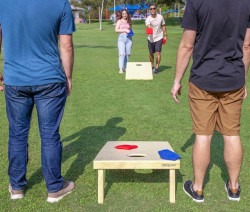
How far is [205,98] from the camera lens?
3.61m

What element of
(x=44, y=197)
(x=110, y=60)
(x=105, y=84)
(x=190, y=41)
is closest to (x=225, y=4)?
(x=190, y=41)

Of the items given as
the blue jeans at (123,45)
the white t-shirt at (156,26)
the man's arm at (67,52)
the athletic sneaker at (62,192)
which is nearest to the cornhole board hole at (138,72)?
the blue jeans at (123,45)

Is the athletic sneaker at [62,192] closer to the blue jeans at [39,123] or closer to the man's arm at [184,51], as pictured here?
the blue jeans at [39,123]

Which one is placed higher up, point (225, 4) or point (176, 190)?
point (225, 4)

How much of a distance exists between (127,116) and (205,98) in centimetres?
352

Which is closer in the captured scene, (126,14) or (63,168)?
(63,168)

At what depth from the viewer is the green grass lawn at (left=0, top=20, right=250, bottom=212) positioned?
3.84m

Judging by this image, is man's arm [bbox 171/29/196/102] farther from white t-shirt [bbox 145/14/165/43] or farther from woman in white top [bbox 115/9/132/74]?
white t-shirt [bbox 145/14/165/43]

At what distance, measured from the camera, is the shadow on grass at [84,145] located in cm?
452

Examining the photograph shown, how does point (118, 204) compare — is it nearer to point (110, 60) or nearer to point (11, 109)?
point (11, 109)

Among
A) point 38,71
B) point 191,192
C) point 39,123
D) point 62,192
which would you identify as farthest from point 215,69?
point 62,192

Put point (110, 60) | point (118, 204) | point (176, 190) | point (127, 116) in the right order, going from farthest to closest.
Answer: point (110, 60), point (127, 116), point (176, 190), point (118, 204)

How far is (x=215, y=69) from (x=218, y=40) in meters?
0.23

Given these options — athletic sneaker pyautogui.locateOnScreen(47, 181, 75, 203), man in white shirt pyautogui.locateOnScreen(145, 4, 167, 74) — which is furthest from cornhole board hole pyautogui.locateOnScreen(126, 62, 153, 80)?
athletic sneaker pyautogui.locateOnScreen(47, 181, 75, 203)
